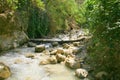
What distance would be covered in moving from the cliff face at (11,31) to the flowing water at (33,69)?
0.90 metres

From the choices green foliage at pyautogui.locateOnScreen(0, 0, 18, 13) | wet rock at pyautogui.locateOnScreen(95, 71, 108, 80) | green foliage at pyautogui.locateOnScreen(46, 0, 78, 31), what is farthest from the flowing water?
green foliage at pyautogui.locateOnScreen(46, 0, 78, 31)

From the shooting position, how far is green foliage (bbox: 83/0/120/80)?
5927mm

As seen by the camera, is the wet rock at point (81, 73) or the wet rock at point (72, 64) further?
the wet rock at point (72, 64)

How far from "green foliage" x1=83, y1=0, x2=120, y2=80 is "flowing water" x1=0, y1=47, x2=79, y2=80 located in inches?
38.8

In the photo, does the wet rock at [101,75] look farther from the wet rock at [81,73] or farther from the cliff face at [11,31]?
the cliff face at [11,31]

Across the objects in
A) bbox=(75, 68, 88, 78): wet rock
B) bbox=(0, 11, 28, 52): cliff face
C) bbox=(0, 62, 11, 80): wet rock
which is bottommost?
bbox=(75, 68, 88, 78): wet rock

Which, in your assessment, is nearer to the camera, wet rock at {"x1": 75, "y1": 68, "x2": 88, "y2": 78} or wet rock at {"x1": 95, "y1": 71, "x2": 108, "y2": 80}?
wet rock at {"x1": 95, "y1": 71, "x2": 108, "y2": 80}

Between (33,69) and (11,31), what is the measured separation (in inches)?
135

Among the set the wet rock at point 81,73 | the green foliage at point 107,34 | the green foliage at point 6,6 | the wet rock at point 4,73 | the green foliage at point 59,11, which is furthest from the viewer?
the green foliage at point 59,11

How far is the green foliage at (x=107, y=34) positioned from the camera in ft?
19.4

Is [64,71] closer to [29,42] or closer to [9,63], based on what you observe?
[9,63]

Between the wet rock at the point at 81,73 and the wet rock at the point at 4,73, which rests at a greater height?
the wet rock at the point at 4,73

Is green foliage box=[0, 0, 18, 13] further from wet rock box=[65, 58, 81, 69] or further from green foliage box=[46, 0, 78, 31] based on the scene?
wet rock box=[65, 58, 81, 69]

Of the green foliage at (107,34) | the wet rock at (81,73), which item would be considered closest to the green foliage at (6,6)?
the green foliage at (107,34)
